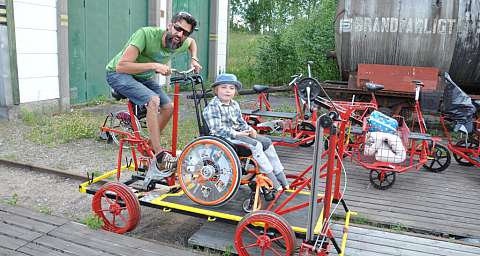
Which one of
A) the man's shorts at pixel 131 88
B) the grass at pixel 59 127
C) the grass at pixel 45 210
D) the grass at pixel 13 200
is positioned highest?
the man's shorts at pixel 131 88

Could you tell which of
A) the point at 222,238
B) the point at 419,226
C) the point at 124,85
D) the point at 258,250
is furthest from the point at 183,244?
the point at 419,226

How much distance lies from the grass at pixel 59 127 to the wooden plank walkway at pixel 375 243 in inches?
157

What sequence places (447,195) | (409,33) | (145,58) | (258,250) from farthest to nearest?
1. (409,33)
2. (447,195)
3. (145,58)
4. (258,250)

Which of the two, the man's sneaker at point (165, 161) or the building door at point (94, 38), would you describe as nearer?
the man's sneaker at point (165, 161)

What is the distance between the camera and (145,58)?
4613 mm

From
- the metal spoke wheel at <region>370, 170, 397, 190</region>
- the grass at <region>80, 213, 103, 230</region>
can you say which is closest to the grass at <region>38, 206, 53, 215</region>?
the grass at <region>80, 213, 103, 230</region>

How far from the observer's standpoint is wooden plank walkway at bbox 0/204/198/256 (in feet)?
12.0

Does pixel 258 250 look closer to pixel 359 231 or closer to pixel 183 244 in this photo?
pixel 183 244

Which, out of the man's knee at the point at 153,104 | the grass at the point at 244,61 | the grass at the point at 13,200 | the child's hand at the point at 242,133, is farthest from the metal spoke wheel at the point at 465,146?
the grass at the point at 244,61

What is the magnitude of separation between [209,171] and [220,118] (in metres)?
0.51

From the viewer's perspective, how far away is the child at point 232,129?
3.98 metres

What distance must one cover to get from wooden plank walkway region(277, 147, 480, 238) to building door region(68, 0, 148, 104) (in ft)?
18.7

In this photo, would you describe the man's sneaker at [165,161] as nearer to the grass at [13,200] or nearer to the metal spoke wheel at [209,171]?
the metal spoke wheel at [209,171]

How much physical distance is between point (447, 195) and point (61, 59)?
767 centimetres
